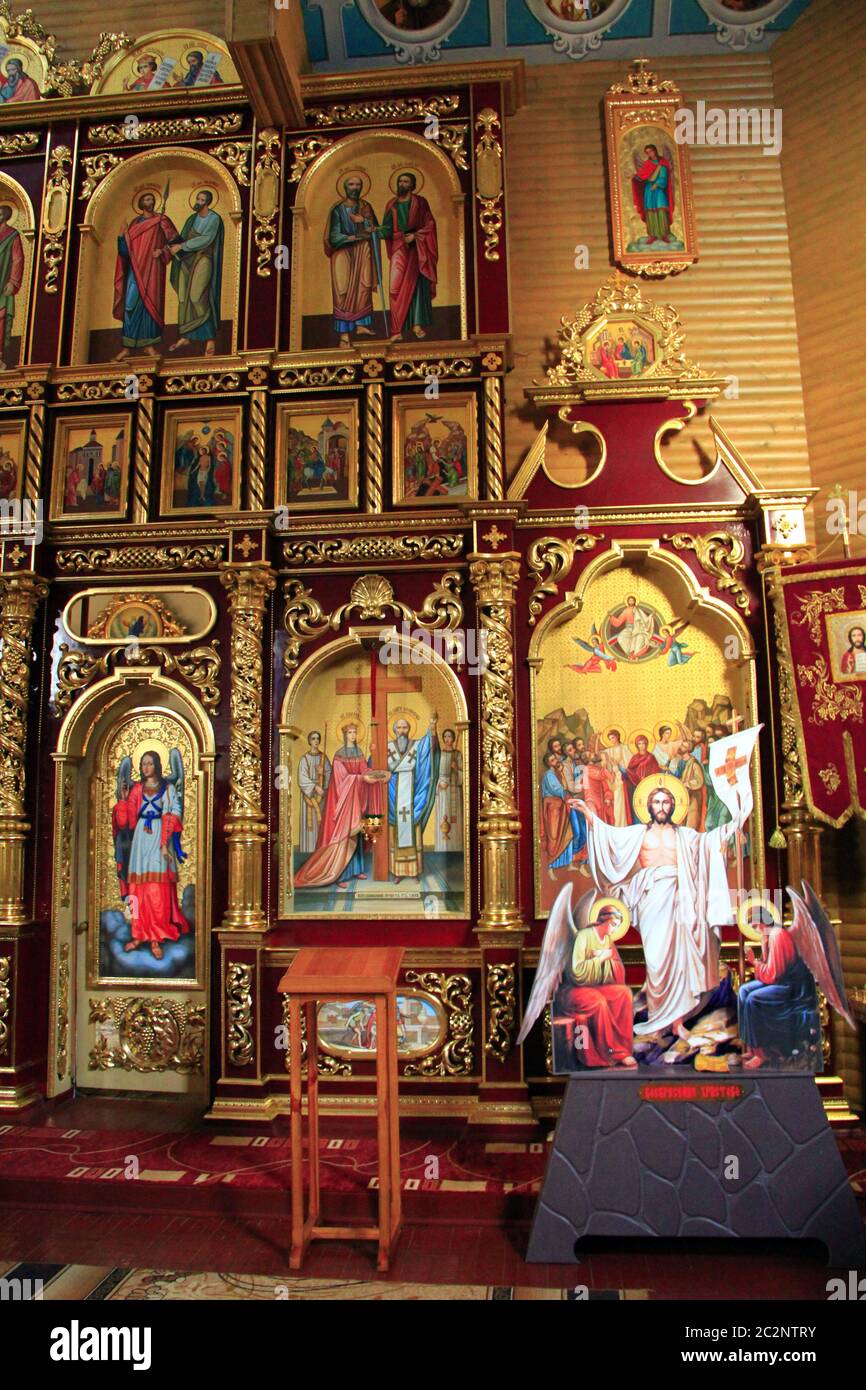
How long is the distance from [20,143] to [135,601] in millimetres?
4785

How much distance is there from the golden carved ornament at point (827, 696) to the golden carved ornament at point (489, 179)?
443 cm

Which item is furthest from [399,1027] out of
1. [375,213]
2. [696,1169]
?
A: [375,213]

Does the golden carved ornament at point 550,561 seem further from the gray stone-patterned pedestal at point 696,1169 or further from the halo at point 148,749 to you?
the gray stone-patterned pedestal at point 696,1169

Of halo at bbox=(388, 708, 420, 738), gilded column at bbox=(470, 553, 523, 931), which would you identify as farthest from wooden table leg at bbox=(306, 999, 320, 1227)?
halo at bbox=(388, 708, 420, 738)

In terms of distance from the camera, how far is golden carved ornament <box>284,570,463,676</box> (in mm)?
7984

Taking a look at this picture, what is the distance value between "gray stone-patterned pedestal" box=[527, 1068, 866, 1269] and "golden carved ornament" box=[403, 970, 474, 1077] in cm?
242

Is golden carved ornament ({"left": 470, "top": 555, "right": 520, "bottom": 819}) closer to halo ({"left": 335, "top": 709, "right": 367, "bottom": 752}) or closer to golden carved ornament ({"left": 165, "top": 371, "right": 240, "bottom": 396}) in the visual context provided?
halo ({"left": 335, "top": 709, "right": 367, "bottom": 752})

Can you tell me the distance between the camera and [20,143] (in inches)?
362

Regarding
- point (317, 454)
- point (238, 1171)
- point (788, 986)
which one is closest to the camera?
point (788, 986)

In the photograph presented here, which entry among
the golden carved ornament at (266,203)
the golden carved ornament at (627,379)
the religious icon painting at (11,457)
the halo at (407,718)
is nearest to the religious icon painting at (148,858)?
the halo at (407,718)

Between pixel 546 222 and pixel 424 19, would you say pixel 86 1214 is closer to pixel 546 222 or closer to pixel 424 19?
pixel 546 222

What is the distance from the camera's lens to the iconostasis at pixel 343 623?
7684 millimetres

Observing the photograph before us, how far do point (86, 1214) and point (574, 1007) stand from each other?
11.0 ft

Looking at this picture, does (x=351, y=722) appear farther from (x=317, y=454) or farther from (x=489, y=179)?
(x=489, y=179)
